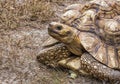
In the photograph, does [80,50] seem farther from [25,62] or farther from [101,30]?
[25,62]

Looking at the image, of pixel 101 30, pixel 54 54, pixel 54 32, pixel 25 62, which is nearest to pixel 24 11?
pixel 25 62

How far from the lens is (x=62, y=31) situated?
3.67m

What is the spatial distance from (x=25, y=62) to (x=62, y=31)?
68 centimetres

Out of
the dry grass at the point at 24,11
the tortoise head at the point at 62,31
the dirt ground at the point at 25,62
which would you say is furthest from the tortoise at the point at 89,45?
the dry grass at the point at 24,11

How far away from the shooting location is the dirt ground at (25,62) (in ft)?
12.3

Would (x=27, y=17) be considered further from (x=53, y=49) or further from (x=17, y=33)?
(x=53, y=49)

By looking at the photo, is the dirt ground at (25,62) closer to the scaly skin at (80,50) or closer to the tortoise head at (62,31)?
the scaly skin at (80,50)

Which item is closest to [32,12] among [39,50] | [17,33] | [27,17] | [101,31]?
[27,17]

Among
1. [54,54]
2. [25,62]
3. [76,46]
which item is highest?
[76,46]

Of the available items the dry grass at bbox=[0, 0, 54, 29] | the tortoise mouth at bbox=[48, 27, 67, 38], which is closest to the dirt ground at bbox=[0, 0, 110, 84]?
the dry grass at bbox=[0, 0, 54, 29]

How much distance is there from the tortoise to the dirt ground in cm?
14

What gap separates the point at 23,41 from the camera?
4438mm

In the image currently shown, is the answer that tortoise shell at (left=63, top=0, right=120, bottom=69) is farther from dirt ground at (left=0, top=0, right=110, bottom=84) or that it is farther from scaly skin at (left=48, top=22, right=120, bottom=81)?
dirt ground at (left=0, top=0, right=110, bottom=84)

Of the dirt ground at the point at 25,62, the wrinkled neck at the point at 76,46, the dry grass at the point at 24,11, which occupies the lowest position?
the dirt ground at the point at 25,62
